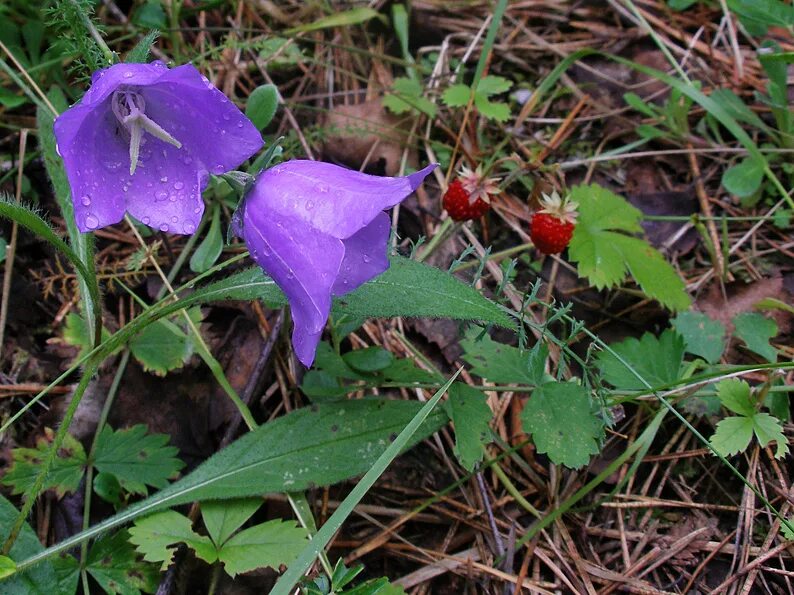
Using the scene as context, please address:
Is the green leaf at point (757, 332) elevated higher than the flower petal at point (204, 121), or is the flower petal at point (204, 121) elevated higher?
the flower petal at point (204, 121)

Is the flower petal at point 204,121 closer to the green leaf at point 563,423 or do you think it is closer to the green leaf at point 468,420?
the green leaf at point 468,420

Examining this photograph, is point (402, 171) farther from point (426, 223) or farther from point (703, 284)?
point (703, 284)

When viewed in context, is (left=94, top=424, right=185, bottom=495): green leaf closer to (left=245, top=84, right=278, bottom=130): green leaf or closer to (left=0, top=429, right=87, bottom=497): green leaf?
(left=0, top=429, right=87, bottom=497): green leaf

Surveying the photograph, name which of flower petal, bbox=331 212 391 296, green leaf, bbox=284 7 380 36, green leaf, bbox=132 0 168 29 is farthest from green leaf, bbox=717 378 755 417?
green leaf, bbox=132 0 168 29

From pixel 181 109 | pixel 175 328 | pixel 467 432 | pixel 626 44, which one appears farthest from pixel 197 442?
pixel 626 44

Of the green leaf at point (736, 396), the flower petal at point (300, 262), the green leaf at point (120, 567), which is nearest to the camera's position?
the flower petal at point (300, 262)

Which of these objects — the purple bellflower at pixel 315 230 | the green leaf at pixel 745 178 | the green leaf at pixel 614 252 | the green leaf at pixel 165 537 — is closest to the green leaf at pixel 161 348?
the green leaf at pixel 165 537

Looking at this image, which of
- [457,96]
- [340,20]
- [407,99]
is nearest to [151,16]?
[340,20]
